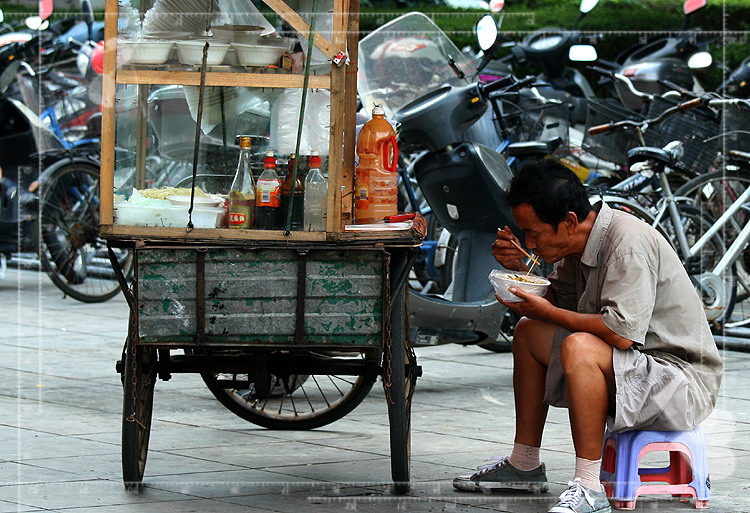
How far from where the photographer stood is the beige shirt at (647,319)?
3914mm

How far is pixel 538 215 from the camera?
4070mm

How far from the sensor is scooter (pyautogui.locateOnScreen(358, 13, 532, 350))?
606cm

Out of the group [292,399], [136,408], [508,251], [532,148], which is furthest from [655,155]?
[136,408]

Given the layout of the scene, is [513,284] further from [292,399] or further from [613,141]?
[613,141]

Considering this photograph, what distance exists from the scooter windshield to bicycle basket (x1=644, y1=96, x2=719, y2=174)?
1769 millimetres

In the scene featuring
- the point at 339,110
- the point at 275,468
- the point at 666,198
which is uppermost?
the point at 339,110

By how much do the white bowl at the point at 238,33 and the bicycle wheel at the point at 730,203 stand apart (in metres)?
4.19

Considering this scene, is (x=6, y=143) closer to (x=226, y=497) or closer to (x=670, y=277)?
(x=226, y=497)

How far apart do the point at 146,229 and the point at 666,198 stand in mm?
4220

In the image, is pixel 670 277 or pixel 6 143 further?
pixel 6 143

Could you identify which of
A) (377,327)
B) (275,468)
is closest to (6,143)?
(275,468)

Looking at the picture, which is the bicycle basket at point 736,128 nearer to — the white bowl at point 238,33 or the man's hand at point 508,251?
the man's hand at point 508,251

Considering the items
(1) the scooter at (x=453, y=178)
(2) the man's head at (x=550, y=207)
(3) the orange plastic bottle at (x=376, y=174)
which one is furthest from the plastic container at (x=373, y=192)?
(1) the scooter at (x=453, y=178)

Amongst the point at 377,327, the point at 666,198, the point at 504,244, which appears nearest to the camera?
the point at 377,327
